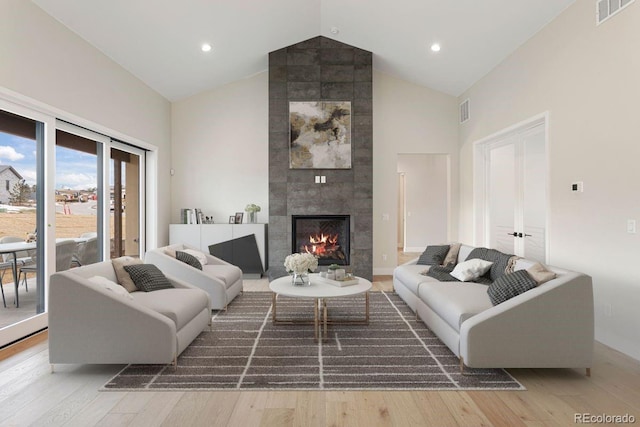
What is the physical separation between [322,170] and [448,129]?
2490mm

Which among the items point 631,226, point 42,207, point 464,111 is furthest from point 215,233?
point 631,226

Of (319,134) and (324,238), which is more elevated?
(319,134)

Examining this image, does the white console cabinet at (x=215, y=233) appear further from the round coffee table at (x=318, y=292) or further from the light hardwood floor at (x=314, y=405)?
the light hardwood floor at (x=314, y=405)

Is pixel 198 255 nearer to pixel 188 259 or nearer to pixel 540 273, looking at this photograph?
pixel 188 259

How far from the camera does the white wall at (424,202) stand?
10477 mm

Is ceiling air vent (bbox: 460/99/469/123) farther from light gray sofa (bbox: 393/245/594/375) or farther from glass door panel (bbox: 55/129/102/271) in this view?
glass door panel (bbox: 55/129/102/271)

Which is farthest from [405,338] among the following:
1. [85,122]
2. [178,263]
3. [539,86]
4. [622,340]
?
[85,122]

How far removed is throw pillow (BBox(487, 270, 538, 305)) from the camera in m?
2.96

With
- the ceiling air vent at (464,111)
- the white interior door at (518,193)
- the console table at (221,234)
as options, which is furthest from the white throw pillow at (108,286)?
the ceiling air vent at (464,111)

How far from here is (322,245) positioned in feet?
21.8

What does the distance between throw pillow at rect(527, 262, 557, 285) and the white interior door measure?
161 centimetres

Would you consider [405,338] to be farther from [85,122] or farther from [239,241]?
[85,122]

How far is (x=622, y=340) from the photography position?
10.8 feet

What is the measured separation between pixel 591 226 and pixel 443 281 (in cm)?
145
